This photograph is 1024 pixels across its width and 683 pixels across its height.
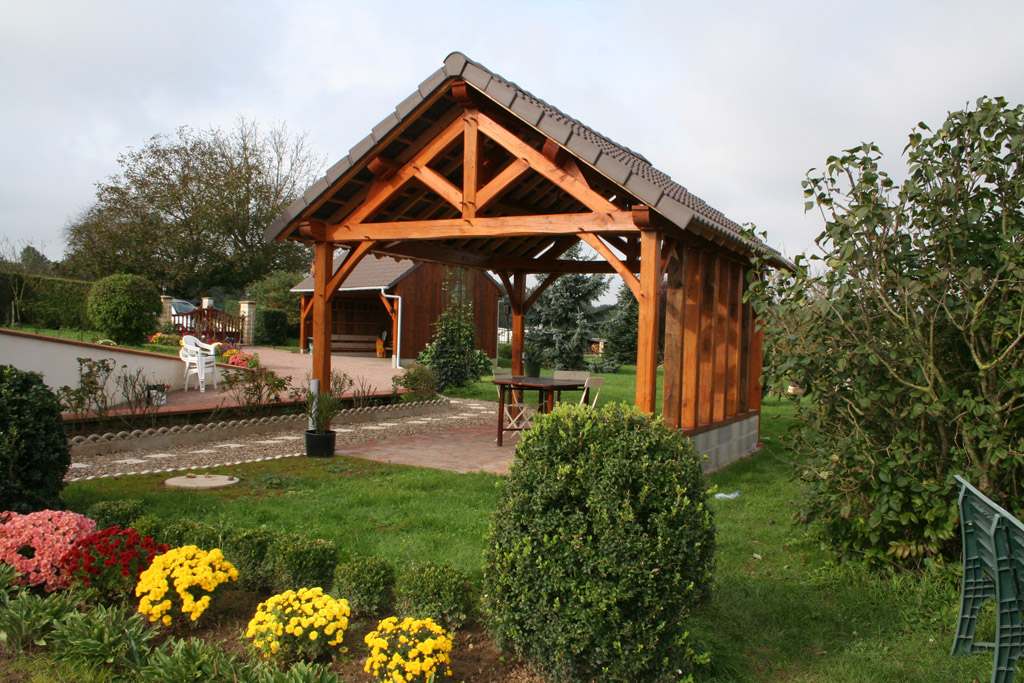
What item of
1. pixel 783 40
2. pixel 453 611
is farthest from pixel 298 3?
pixel 453 611

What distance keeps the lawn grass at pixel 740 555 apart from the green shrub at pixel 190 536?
3.08ft

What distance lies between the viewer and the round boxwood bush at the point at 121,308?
17859 mm

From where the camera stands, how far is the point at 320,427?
867 centimetres

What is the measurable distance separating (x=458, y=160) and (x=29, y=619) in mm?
7537

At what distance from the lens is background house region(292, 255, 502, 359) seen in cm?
2412

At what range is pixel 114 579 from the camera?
12.1ft

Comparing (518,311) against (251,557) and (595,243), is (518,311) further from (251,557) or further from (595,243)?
(251,557)

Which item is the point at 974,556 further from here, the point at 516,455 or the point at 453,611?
the point at 453,611

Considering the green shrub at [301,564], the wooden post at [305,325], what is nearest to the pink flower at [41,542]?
the green shrub at [301,564]

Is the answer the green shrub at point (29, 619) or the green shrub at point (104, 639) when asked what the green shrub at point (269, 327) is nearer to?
the green shrub at point (29, 619)

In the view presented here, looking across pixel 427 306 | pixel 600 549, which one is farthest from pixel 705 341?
pixel 427 306

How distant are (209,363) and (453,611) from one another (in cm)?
1105

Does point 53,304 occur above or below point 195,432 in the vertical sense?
above

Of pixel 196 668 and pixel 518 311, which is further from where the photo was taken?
pixel 518 311
